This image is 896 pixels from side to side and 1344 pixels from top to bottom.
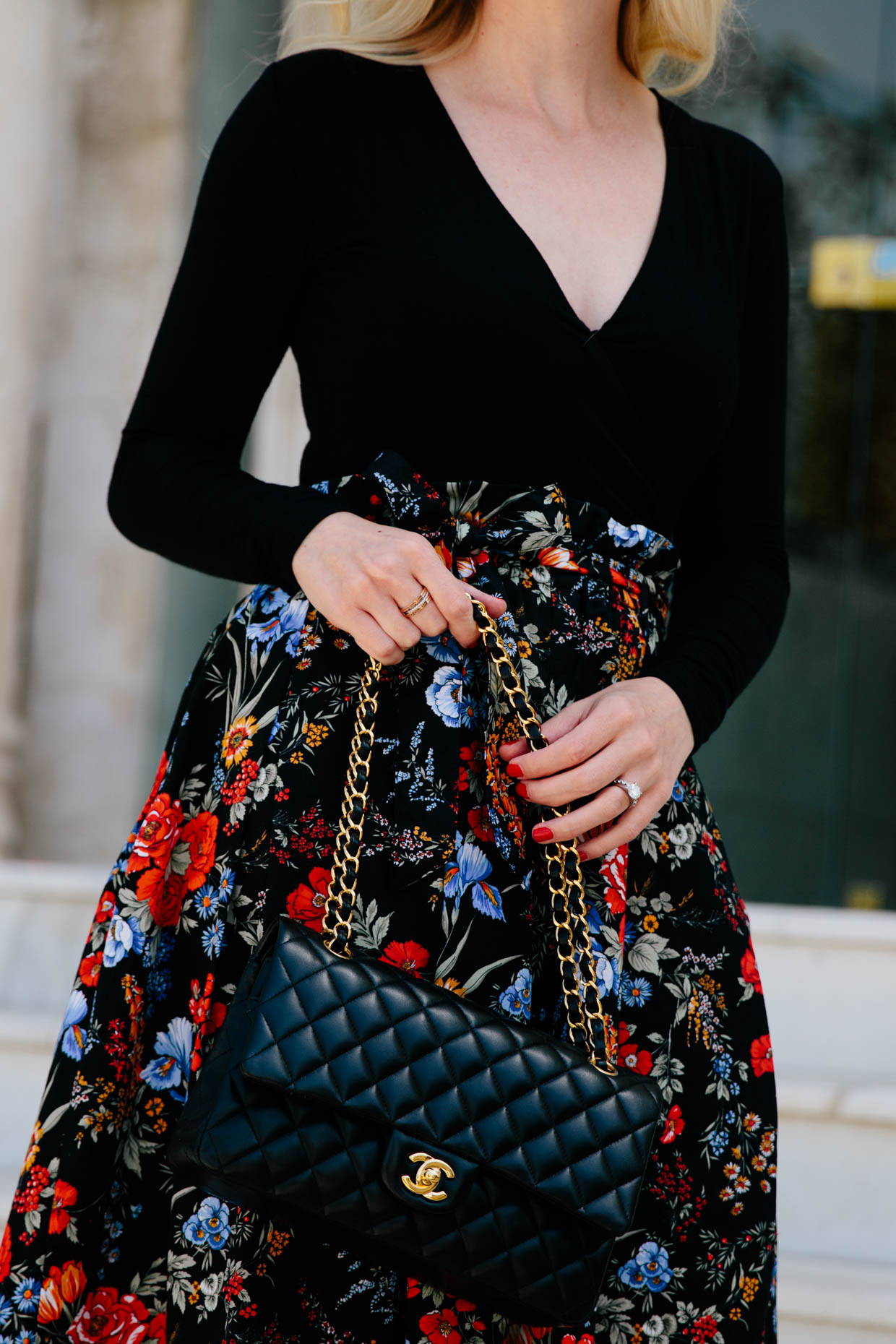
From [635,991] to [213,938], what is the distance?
36cm

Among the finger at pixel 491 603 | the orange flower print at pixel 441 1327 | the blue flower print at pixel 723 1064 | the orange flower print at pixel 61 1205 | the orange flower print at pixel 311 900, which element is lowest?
the orange flower print at pixel 441 1327

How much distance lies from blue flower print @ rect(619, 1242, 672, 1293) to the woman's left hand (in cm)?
34

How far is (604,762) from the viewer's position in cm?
100

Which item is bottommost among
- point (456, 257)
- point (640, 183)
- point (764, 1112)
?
point (764, 1112)

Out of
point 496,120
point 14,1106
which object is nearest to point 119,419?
point 14,1106

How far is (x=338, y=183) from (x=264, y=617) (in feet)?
1.33

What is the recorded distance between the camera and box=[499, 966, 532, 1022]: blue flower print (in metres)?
0.99

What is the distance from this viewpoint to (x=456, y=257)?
1.12m

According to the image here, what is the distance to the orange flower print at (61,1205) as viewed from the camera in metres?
1.03

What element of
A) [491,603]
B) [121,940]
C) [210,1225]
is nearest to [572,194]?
[491,603]

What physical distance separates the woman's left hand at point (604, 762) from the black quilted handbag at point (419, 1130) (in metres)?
0.17

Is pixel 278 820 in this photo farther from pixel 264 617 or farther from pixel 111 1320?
pixel 111 1320

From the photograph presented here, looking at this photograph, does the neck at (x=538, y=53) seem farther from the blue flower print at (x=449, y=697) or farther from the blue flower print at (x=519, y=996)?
the blue flower print at (x=519, y=996)

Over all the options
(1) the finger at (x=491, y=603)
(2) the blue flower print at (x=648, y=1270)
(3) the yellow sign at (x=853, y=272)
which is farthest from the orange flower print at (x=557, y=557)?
(3) the yellow sign at (x=853, y=272)
